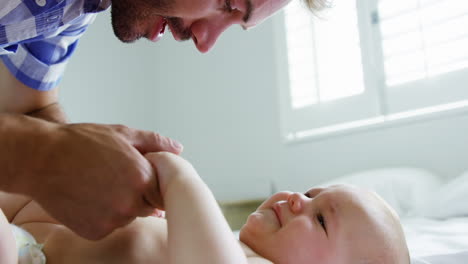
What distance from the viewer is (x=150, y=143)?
0.83 meters

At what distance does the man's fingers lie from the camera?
0.82 m

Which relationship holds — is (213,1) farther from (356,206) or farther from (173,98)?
(173,98)

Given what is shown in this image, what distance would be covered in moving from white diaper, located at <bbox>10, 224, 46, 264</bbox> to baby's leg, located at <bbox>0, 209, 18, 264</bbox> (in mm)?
110

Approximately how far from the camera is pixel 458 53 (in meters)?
2.53

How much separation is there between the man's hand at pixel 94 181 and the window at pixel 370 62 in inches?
73.3

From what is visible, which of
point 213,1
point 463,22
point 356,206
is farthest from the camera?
point 463,22

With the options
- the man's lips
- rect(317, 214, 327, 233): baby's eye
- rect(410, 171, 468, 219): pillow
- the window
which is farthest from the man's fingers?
the window

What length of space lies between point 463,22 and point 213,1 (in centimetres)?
173

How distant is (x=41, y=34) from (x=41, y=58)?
0.88 ft

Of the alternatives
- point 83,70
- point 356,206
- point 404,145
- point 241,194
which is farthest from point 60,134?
point 83,70

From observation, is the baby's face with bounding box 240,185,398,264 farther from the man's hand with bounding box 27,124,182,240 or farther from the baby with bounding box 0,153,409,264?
the man's hand with bounding box 27,124,182,240

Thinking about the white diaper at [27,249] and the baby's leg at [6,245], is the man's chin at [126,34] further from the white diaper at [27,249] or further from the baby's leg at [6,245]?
the baby's leg at [6,245]

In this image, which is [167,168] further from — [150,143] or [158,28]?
[158,28]

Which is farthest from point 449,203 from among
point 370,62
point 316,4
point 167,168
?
point 167,168
